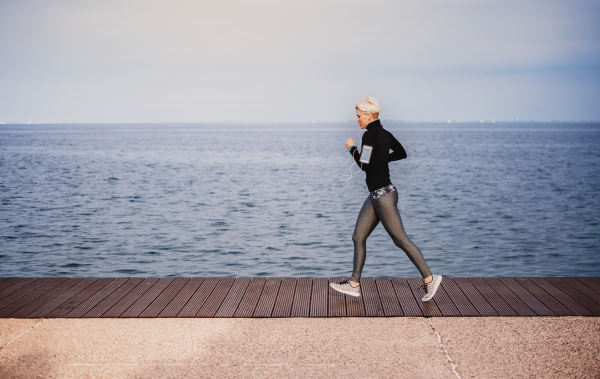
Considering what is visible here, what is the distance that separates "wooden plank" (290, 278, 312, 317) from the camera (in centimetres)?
505

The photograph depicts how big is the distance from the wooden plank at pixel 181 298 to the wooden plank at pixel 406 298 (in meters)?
2.20

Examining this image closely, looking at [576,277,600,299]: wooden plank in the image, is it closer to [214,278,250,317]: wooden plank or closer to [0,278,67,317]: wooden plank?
[214,278,250,317]: wooden plank

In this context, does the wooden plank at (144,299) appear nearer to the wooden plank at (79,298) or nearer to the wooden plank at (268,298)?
the wooden plank at (79,298)

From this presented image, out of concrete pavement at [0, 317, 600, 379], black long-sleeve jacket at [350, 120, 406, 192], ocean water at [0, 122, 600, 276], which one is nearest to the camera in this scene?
concrete pavement at [0, 317, 600, 379]

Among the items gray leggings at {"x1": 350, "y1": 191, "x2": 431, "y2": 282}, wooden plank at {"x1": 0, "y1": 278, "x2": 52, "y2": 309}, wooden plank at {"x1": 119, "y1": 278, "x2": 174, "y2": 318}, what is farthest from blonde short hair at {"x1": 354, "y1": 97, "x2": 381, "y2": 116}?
wooden plank at {"x1": 0, "y1": 278, "x2": 52, "y2": 309}

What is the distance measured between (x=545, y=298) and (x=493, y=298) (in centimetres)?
52

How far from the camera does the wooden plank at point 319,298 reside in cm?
504

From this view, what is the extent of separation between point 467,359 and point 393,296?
5.08ft

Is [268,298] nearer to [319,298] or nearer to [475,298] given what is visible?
[319,298]

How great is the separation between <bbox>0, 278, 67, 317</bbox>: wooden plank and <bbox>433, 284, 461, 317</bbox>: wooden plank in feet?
13.3

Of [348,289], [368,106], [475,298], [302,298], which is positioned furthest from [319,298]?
[368,106]

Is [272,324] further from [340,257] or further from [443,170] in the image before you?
[443,170]

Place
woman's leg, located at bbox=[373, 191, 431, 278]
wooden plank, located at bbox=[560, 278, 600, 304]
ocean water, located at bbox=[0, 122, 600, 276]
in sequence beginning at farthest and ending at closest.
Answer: ocean water, located at bbox=[0, 122, 600, 276] → wooden plank, located at bbox=[560, 278, 600, 304] → woman's leg, located at bbox=[373, 191, 431, 278]

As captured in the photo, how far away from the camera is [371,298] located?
545cm
